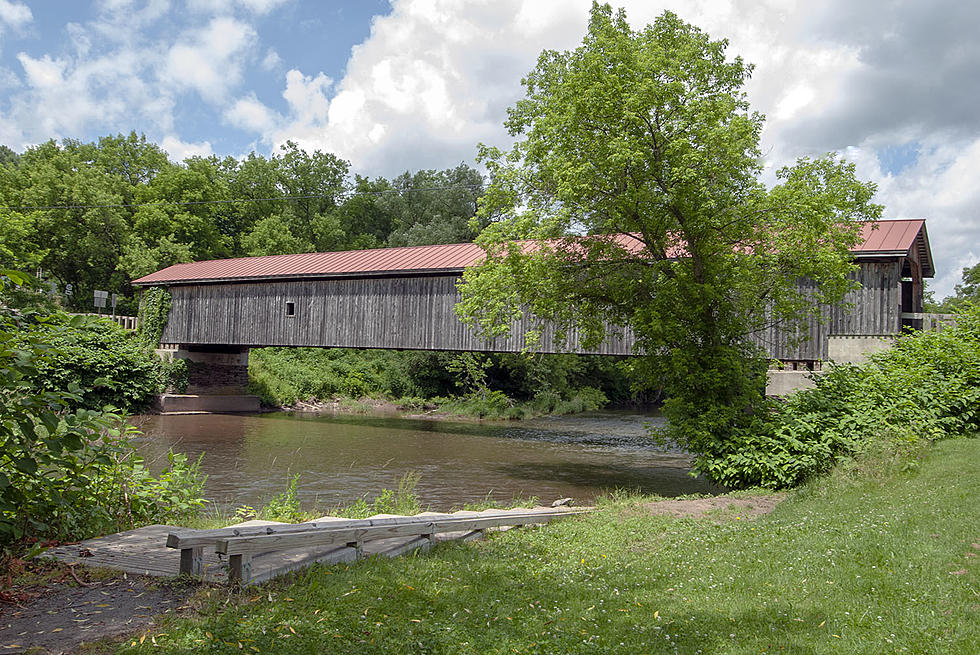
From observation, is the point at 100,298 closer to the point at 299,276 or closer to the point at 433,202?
the point at 299,276

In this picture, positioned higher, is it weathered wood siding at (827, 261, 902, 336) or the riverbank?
weathered wood siding at (827, 261, 902, 336)

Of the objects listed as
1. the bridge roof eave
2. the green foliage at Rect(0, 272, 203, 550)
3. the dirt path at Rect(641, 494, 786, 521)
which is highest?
the bridge roof eave

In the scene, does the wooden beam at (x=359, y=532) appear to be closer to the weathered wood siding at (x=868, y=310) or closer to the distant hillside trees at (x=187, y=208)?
the weathered wood siding at (x=868, y=310)

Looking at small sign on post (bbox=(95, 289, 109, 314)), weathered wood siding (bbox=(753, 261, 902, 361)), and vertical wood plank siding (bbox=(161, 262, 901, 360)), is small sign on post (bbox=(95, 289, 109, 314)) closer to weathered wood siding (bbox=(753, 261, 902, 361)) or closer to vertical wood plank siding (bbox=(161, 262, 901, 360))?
vertical wood plank siding (bbox=(161, 262, 901, 360))

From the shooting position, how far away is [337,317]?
22.8 metres

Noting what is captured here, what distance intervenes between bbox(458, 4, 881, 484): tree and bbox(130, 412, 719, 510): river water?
257cm

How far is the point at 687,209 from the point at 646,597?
8.34 m

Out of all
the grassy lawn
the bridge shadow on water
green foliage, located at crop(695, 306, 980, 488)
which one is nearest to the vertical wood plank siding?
the bridge shadow on water

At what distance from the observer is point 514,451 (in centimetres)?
1809

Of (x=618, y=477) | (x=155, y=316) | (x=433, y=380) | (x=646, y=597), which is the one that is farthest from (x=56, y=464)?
(x=433, y=380)

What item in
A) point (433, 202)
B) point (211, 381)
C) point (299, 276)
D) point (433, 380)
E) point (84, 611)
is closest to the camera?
point (84, 611)

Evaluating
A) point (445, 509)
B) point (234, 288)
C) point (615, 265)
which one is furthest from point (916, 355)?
point (234, 288)

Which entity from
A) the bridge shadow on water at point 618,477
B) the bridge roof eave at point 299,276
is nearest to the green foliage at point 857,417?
the bridge shadow on water at point 618,477

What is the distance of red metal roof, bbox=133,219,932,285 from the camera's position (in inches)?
601
